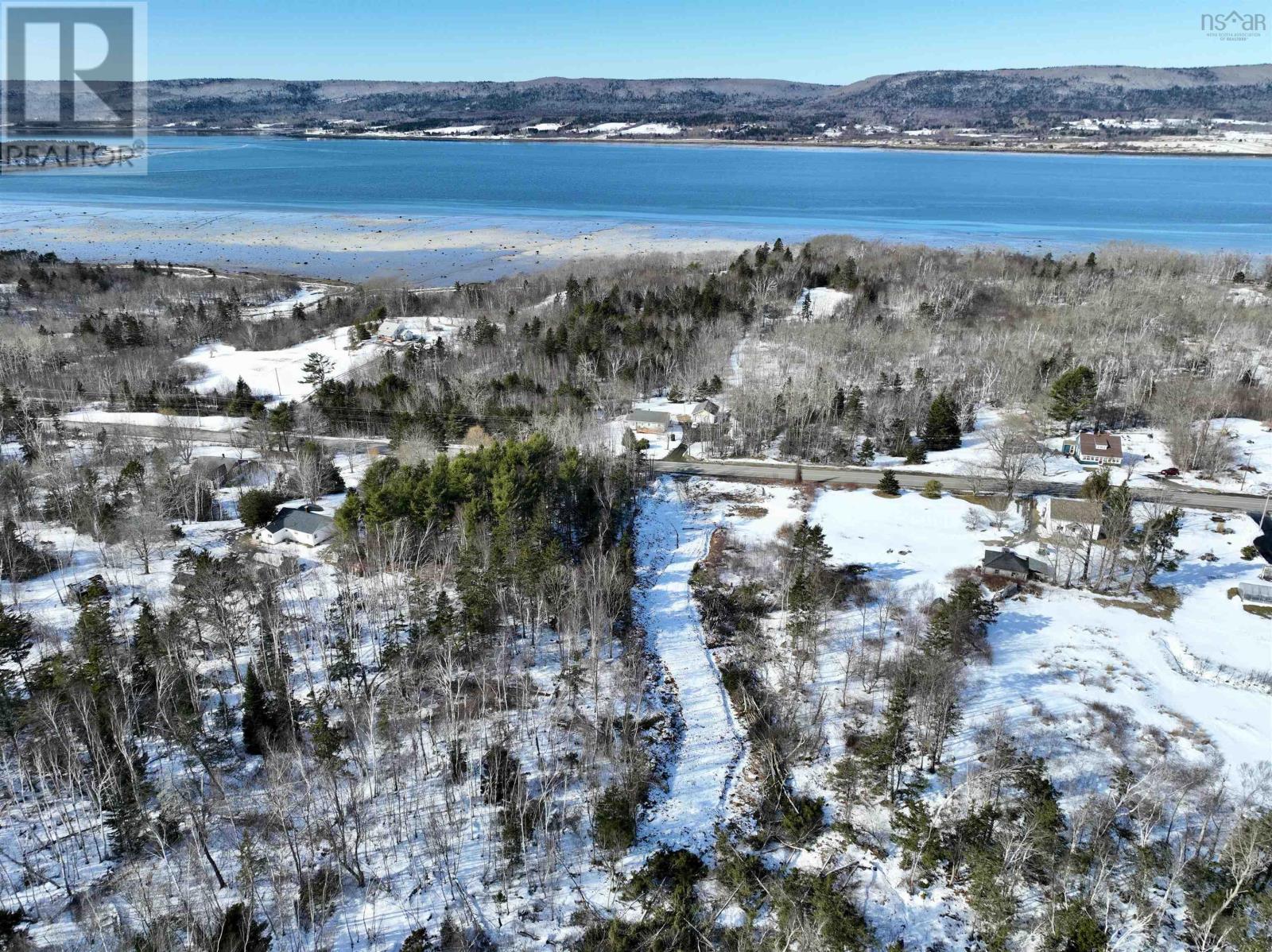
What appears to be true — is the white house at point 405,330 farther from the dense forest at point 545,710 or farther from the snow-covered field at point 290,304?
the dense forest at point 545,710

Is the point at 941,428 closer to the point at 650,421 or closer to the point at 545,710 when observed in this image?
A: the point at 650,421

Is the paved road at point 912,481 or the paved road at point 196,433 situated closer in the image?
the paved road at point 912,481

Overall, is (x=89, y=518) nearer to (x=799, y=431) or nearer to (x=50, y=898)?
(x=50, y=898)

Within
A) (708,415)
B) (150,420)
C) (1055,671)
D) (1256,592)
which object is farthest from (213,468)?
(1256,592)

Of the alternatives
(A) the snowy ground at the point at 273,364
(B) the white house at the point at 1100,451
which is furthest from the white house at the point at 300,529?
(B) the white house at the point at 1100,451

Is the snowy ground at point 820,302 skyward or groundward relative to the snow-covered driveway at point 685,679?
skyward

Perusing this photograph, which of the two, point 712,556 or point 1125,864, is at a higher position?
point 712,556

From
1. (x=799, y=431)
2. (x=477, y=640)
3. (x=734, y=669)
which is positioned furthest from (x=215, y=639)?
(x=799, y=431)

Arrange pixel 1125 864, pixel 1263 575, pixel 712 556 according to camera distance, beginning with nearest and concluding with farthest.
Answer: pixel 1125 864
pixel 1263 575
pixel 712 556
